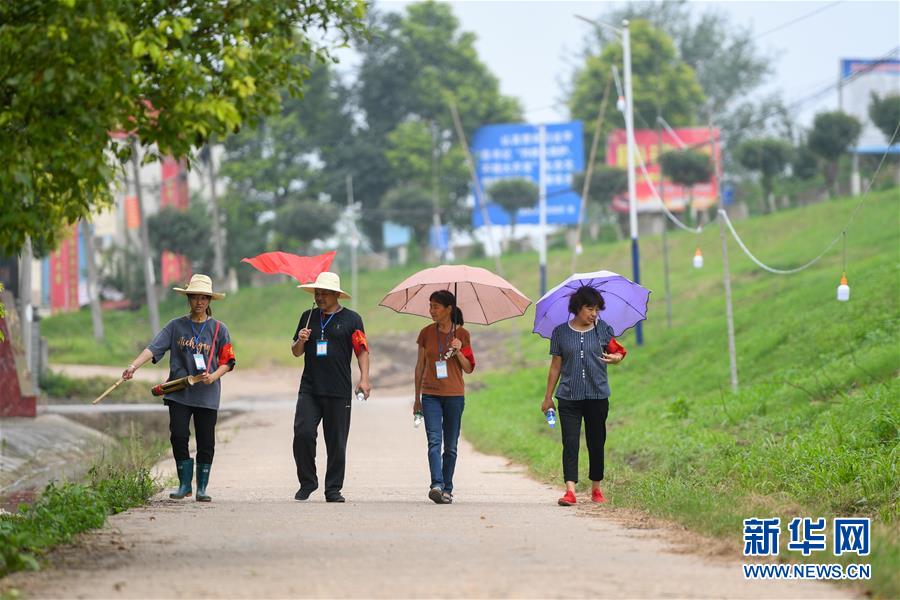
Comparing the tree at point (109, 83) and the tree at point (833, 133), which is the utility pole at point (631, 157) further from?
the tree at point (109, 83)

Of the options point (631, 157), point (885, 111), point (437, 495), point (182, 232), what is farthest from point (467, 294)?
point (182, 232)

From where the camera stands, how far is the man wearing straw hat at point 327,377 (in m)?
12.0

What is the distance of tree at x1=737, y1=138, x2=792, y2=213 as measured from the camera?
56.2 metres

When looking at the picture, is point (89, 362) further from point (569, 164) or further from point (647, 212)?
point (647, 212)

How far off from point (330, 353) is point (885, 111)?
43.4 meters

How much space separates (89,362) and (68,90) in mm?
40355

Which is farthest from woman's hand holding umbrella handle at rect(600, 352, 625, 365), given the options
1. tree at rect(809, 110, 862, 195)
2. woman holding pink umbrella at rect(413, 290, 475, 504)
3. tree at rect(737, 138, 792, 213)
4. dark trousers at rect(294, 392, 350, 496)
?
tree at rect(737, 138, 792, 213)

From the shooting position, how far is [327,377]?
12.1 m

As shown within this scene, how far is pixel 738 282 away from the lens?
41.2m

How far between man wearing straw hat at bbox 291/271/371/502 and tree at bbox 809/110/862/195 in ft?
141

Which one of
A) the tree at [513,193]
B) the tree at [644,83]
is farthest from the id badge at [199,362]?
the tree at [644,83]

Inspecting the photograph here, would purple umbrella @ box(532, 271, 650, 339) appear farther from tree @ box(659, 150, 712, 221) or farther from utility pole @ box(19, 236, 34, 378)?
tree @ box(659, 150, 712, 221)

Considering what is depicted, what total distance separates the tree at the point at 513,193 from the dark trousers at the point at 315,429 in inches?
2010

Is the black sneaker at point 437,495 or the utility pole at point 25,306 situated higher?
the utility pole at point 25,306
